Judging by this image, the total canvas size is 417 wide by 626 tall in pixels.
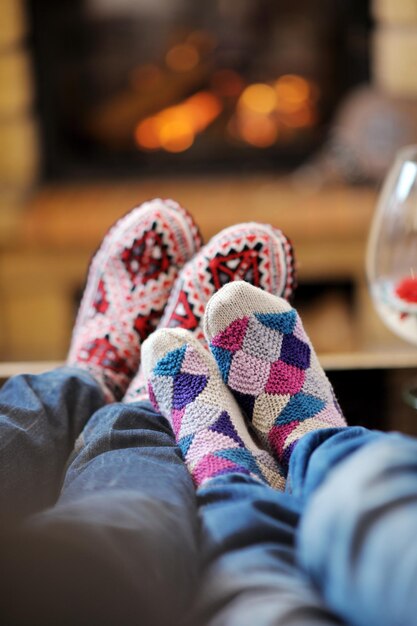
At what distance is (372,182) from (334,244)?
0.20m

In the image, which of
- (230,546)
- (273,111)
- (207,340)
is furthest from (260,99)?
(230,546)

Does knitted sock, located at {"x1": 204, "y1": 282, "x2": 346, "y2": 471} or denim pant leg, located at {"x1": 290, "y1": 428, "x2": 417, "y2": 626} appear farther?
knitted sock, located at {"x1": 204, "y1": 282, "x2": 346, "y2": 471}

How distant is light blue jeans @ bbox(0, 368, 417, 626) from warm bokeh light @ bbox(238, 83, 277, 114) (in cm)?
164

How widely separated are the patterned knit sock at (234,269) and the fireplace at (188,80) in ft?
4.13

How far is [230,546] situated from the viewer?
1.86ft

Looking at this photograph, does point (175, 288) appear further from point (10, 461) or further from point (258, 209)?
point (258, 209)

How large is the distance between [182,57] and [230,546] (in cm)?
179

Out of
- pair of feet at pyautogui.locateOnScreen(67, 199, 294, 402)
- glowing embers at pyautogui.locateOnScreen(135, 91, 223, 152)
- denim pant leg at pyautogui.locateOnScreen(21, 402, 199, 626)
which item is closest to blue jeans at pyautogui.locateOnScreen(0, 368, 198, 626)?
denim pant leg at pyautogui.locateOnScreen(21, 402, 199, 626)

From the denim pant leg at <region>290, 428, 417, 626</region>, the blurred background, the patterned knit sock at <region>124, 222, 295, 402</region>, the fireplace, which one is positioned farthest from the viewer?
the fireplace

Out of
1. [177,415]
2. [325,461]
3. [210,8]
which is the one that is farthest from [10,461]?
[210,8]

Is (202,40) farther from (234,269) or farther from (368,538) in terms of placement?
(368,538)

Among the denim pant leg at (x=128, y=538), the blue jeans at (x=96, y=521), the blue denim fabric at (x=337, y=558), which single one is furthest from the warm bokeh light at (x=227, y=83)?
the blue denim fabric at (x=337, y=558)

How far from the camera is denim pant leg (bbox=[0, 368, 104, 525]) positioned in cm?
72

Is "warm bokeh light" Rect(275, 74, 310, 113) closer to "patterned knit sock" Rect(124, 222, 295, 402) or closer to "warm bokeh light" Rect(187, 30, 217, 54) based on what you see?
"warm bokeh light" Rect(187, 30, 217, 54)
